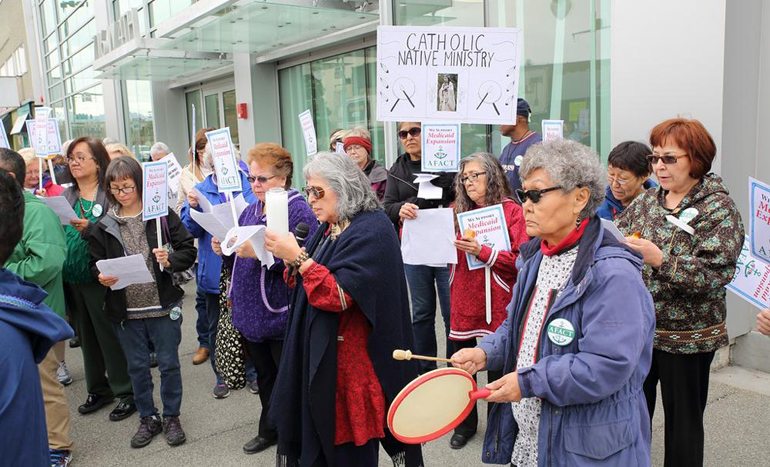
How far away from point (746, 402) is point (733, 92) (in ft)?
7.57

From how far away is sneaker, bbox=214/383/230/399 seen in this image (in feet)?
16.7

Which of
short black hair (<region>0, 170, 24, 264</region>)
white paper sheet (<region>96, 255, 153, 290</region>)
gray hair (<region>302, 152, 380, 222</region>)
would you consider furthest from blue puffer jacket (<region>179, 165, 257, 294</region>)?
short black hair (<region>0, 170, 24, 264</region>)

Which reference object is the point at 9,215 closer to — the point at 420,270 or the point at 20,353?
the point at 20,353

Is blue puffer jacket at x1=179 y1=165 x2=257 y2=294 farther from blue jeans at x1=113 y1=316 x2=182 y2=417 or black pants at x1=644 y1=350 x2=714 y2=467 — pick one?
black pants at x1=644 y1=350 x2=714 y2=467

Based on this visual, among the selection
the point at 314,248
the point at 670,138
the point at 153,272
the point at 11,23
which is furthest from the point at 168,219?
the point at 11,23

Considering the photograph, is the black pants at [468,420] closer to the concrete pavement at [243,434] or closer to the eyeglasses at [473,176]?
the concrete pavement at [243,434]

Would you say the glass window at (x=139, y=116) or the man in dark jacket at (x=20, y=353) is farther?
the glass window at (x=139, y=116)

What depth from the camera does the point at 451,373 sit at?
1952 mm

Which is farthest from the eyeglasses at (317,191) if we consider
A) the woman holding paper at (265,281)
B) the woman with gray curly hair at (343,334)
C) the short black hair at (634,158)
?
the short black hair at (634,158)

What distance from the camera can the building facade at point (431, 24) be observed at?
4535 mm

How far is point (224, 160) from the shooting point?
425 centimetres

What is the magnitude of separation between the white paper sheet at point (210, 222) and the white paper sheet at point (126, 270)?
461 mm

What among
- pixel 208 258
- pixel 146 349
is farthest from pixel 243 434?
pixel 208 258

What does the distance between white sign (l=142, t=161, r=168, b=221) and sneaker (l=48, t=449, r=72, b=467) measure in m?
1.68
